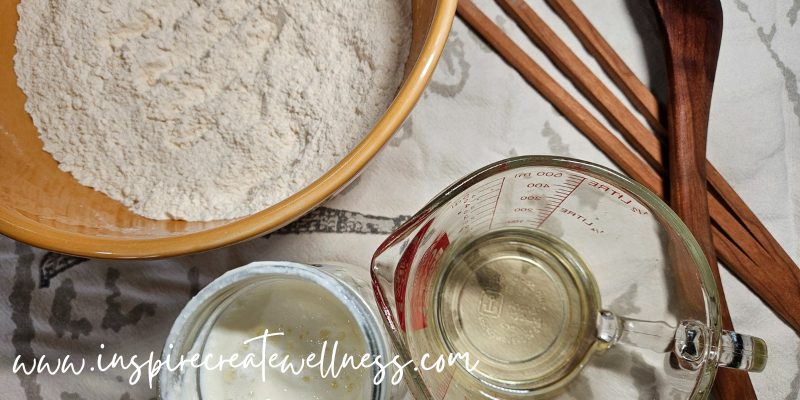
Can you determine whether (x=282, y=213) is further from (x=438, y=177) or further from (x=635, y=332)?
(x=635, y=332)

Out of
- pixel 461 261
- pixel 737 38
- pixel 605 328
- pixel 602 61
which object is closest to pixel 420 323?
pixel 461 261

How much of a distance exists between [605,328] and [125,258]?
48cm

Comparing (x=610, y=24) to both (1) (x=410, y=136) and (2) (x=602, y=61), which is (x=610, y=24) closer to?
(2) (x=602, y=61)

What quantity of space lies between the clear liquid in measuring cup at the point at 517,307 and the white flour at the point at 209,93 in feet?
0.65

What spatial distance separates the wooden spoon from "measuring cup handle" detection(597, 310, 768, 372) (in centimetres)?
12

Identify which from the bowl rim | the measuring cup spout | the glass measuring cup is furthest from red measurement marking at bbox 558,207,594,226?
the bowl rim

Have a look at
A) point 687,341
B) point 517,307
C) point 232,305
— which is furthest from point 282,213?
point 687,341

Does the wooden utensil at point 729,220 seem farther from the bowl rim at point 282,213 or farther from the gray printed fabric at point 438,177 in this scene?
the bowl rim at point 282,213

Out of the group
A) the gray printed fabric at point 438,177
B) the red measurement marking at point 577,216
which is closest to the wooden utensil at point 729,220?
the gray printed fabric at point 438,177

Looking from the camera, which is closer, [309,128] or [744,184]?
[309,128]

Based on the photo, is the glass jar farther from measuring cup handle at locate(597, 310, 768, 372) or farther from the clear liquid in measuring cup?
measuring cup handle at locate(597, 310, 768, 372)

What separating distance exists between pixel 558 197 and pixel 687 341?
174mm

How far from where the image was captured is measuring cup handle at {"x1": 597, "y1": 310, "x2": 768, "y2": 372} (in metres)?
0.40

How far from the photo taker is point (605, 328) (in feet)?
1.67
